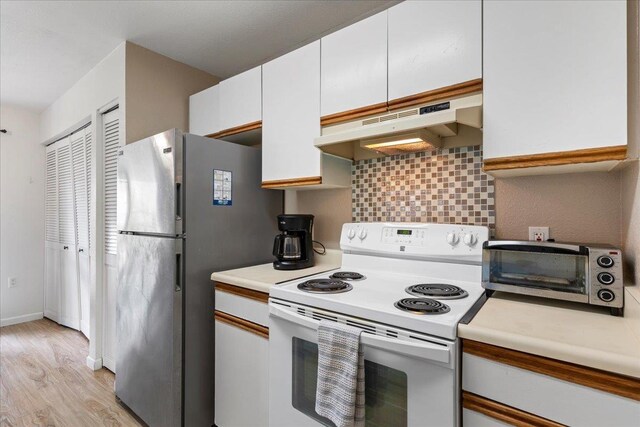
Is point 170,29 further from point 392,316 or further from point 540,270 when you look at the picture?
point 540,270

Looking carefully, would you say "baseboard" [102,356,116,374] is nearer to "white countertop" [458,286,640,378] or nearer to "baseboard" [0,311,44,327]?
"baseboard" [0,311,44,327]

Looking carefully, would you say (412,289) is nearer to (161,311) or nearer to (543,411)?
(543,411)

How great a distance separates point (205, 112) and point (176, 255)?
1223mm

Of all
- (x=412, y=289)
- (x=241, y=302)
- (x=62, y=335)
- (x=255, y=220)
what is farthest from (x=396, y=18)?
(x=62, y=335)

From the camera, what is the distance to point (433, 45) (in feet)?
4.45

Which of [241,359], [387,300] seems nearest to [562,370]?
[387,300]

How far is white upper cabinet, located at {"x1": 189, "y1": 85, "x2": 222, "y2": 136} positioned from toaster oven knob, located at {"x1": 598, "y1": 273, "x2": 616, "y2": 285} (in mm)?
2195

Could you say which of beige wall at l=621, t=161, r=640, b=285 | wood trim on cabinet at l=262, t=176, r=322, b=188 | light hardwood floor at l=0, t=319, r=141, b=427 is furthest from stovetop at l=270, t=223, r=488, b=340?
light hardwood floor at l=0, t=319, r=141, b=427

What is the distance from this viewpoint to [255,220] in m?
2.10

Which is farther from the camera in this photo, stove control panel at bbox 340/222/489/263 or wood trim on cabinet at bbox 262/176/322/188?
wood trim on cabinet at bbox 262/176/322/188

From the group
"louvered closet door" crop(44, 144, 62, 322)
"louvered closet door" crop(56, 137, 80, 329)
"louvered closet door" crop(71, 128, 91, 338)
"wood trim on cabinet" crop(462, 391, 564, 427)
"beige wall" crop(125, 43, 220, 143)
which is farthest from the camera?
"louvered closet door" crop(44, 144, 62, 322)

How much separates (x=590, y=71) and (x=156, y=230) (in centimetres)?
205

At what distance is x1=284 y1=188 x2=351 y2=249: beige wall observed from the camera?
2078 millimetres

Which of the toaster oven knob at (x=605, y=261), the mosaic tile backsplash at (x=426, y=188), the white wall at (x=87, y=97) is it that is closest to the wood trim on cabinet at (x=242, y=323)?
the mosaic tile backsplash at (x=426, y=188)
